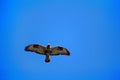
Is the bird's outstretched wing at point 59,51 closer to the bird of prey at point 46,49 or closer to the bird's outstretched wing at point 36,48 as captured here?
the bird of prey at point 46,49

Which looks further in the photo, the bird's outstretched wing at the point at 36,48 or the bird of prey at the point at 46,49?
the bird's outstretched wing at the point at 36,48

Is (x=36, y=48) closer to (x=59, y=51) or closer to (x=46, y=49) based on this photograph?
(x=46, y=49)

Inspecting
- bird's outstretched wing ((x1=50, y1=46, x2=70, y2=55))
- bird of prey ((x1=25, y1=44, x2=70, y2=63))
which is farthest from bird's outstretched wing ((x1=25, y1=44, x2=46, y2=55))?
bird's outstretched wing ((x1=50, y1=46, x2=70, y2=55))

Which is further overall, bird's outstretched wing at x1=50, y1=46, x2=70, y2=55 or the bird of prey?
bird's outstretched wing at x1=50, y1=46, x2=70, y2=55

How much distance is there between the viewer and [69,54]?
6516 millimetres

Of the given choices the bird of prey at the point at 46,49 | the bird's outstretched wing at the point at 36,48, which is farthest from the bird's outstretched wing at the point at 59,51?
the bird's outstretched wing at the point at 36,48

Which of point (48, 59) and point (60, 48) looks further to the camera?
point (60, 48)

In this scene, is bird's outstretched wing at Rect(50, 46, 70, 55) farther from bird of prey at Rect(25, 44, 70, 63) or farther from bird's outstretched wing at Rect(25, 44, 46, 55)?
bird's outstretched wing at Rect(25, 44, 46, 55)

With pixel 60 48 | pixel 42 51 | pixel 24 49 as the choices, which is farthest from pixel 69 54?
pixel 24 49

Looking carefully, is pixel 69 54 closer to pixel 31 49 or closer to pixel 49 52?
pixel 49 52

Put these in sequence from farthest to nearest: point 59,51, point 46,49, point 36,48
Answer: point 59,51 < point 36,48 < point 46,49

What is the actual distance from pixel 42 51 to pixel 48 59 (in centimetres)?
50

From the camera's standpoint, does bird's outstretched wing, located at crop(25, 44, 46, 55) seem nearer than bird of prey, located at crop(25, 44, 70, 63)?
No

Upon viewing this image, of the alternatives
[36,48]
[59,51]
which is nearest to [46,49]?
[36,48]
